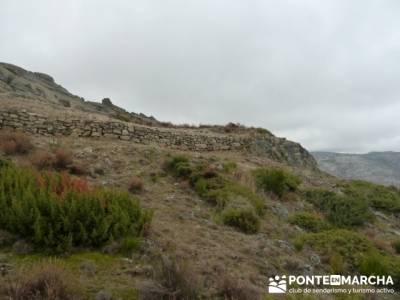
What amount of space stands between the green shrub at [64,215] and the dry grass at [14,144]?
4.42m

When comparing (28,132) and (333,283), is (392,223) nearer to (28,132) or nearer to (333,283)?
(333,283)

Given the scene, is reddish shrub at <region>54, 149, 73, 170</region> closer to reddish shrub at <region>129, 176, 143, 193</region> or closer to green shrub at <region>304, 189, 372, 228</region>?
reddish shrub at <region>129, 176, 143, 193</region>

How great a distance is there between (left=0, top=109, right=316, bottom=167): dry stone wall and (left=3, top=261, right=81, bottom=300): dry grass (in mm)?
10337

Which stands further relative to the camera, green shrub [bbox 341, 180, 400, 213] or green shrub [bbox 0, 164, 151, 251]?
green shrub [bbox 341, 180, 400, 213]

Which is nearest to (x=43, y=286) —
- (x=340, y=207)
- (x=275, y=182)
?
(x=275, y=182)

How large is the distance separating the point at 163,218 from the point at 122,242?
6.31 ft

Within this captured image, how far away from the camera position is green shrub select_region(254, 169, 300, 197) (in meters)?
10.8

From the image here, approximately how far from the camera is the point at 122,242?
514cm

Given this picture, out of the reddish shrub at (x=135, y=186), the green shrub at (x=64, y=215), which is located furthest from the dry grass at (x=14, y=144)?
the green shrub at (x=64, y=215)

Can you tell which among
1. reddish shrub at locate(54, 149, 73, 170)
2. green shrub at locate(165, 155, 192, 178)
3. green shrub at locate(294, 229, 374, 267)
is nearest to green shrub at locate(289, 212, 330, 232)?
green shrub at locate(294, 229, 374, 267)

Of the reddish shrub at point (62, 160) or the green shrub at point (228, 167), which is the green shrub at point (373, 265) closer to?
the green shrub at point (228, 167)

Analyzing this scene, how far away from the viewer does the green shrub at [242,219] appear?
7.34 m

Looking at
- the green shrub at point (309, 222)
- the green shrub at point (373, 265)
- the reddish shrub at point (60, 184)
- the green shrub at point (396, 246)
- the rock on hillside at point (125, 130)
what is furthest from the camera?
the rock on hillside at point (125, 130)

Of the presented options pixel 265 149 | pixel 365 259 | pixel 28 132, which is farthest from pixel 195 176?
pixel 265 149
